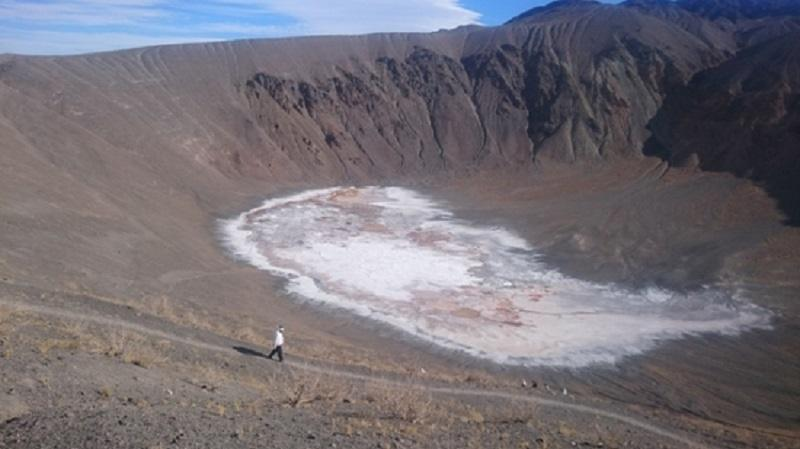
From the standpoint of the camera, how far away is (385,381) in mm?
17812

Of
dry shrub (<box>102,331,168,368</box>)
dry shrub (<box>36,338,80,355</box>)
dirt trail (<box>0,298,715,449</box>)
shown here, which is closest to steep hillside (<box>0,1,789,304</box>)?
dirt trail (<box>0,298,715,449</box>)

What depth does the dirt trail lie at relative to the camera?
54.6ft

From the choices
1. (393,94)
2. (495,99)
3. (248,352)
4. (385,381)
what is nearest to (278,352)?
(248,352)

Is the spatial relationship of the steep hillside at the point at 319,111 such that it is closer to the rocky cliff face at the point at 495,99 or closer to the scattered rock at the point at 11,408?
the rocky cliff face at the point at 495,99

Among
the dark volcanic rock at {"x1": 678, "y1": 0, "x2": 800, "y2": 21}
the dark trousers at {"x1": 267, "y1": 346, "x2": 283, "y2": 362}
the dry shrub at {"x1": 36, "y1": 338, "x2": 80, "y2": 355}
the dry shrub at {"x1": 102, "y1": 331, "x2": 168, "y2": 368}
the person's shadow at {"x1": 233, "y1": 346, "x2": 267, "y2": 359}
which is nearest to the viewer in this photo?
the dry shrub at {"x1": 36, "y1": 338, "x2": 80, "y2": 355}

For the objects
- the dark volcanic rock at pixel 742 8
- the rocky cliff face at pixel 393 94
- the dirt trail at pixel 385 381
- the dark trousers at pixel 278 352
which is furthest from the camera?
the dark volcanic rock at pixel 742 8

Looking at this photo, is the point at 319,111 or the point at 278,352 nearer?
the point at 278,352

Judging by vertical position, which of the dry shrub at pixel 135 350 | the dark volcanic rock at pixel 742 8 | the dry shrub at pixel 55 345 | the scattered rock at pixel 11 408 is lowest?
the dry shrub at pixel 135 350

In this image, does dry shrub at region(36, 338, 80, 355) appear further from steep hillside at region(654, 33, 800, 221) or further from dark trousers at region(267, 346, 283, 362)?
steep hillside at region(654, 33, 800, 221)

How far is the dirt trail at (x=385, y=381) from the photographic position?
16.7 metres

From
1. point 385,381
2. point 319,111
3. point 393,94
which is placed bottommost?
point 385,381

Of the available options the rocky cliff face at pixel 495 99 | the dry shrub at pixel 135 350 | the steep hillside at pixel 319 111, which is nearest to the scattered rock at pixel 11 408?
the dry shrub at pixel 135 350

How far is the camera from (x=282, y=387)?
14523 mm

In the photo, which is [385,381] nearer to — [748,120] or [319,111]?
[748,120]
